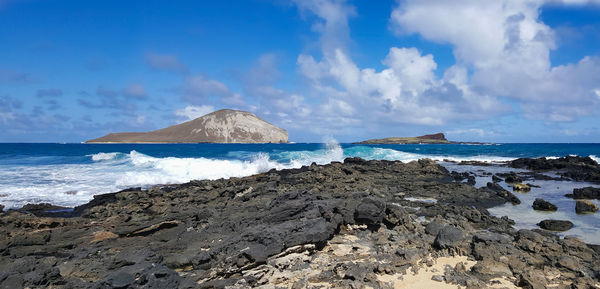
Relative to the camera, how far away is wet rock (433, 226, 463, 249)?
6.41 meters

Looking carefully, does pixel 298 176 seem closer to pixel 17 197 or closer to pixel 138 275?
pixel 17 197

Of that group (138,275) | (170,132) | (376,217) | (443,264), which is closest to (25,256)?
(138,275)

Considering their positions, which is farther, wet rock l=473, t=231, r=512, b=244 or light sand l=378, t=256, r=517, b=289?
wet rock l=473, t=231, r=512, b=244

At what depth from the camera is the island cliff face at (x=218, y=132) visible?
127 metres

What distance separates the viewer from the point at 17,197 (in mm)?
14508

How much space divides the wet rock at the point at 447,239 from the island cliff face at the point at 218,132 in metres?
120

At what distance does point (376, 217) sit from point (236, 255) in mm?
3650

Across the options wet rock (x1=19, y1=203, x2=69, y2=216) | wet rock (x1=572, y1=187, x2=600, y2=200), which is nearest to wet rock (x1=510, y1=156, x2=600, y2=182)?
wet rock (x1=572, y1=187, x2=600, y2=200)

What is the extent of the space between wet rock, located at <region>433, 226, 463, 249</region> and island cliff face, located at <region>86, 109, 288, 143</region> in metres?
120

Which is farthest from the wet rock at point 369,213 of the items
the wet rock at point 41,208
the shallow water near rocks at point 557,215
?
the wet rock at point 41,208

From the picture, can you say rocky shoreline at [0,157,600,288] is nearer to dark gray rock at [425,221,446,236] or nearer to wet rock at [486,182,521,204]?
dark gray rock at [425,221,446,236]

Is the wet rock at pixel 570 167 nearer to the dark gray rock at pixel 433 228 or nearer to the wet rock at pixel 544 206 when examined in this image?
the wet rock at pixel 544 206

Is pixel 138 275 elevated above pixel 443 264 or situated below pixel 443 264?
above

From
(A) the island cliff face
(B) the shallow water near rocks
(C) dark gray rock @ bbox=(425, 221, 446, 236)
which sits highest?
(A) the island cliff face
